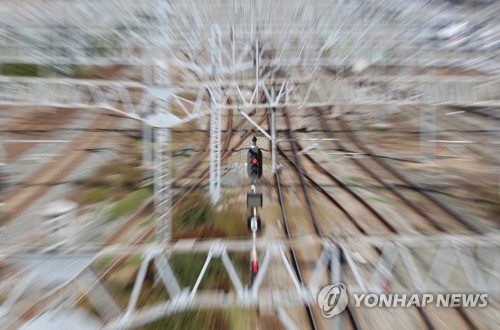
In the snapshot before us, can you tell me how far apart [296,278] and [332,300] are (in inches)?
20.7

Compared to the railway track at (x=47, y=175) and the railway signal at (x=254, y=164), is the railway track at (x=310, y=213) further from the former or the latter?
the railway track at (x=47, y=175)

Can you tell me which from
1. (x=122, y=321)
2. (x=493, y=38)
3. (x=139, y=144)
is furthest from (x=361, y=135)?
(x=122, y=321)

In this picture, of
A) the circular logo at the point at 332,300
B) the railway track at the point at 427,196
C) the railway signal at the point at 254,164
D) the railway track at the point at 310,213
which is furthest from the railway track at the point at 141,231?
the railway track at the point at 427,196

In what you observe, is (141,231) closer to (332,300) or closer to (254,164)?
(254,164)

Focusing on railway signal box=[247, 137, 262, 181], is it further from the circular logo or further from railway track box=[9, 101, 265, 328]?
railway track box=[9, 101, 265, 328]

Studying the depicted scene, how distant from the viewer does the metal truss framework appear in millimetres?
2654

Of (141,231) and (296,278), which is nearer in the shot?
(296,278)

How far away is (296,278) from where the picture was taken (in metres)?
3.23

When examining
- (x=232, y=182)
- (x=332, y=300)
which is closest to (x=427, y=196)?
(x=332, y=300)

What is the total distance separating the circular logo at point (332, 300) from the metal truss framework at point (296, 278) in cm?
12

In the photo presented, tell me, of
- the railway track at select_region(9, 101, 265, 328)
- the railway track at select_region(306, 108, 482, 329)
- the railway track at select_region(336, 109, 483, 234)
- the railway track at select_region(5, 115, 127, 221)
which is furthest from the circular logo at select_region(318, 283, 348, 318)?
the railway track at select_region(5, 115, 127, 221)

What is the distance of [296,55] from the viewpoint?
4.54m

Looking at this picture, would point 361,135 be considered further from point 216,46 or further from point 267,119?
point 216,46

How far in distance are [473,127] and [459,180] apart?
2999mm
